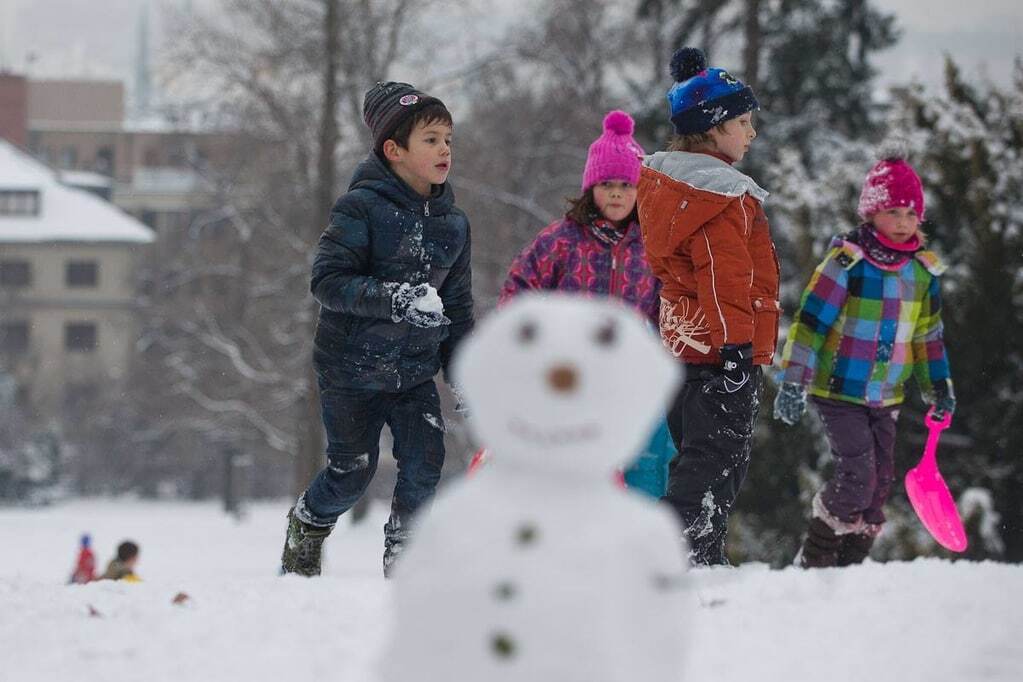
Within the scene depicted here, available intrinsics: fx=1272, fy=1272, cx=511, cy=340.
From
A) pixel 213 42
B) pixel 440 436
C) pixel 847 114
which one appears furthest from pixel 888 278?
pixel 213 42

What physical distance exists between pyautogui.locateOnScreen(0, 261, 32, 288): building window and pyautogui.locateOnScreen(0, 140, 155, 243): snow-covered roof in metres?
0.96

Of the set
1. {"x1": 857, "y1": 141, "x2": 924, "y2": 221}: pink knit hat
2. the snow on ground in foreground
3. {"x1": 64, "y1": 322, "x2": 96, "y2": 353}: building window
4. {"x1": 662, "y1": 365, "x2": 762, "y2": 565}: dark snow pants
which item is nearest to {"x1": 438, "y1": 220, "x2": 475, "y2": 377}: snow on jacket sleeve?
{"x1": 662, "y1": 365, "x2": 762, "y2": 565}: dark snow pants

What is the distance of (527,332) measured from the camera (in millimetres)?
1922

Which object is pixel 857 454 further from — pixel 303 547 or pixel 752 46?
pixel 752 46

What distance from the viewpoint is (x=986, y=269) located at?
12.3 meters

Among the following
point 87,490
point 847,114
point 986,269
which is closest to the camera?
point 986,269

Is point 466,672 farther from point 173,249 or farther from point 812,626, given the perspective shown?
point 173,249

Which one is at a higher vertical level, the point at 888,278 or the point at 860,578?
the point at 888,278

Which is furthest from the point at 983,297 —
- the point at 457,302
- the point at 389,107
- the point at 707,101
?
the point at 389,107

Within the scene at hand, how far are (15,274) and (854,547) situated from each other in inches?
1995

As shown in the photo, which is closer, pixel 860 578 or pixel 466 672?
pixel 466 672

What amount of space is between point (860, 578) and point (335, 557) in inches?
639

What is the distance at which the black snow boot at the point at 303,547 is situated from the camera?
15.5 ft

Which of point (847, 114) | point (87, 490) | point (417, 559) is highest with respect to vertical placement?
point (847, 114)
